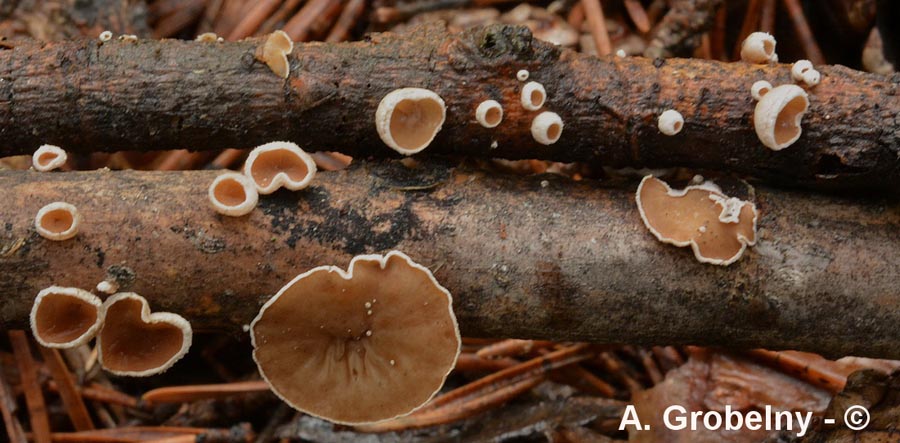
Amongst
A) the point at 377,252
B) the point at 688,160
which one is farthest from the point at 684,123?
the point at 377,252

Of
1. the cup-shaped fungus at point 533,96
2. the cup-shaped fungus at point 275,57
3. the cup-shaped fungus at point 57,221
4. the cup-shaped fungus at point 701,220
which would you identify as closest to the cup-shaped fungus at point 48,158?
the cup-shaped fungus at point 57,221

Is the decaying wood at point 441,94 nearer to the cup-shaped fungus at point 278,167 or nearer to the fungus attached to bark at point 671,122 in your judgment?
the fungus attached to bark at point 671,122

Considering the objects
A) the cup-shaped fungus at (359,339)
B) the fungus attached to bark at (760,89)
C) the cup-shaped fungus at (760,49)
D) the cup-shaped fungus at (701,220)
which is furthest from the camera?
the cup-shaped fungus at (760,49)

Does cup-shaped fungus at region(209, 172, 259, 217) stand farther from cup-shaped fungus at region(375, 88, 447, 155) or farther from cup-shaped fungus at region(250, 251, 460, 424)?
cup-shaped fungus at region(375, 88, 447, 155)

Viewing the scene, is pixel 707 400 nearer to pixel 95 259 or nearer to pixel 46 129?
pixel 95 259

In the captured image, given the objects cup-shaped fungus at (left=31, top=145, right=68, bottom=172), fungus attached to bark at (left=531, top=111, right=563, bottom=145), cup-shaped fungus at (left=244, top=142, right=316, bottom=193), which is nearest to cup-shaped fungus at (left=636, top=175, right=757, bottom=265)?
fungus attached to bark at (left=531, top=111, right=563, bottom=145)

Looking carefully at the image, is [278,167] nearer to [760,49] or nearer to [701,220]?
[701,220]
